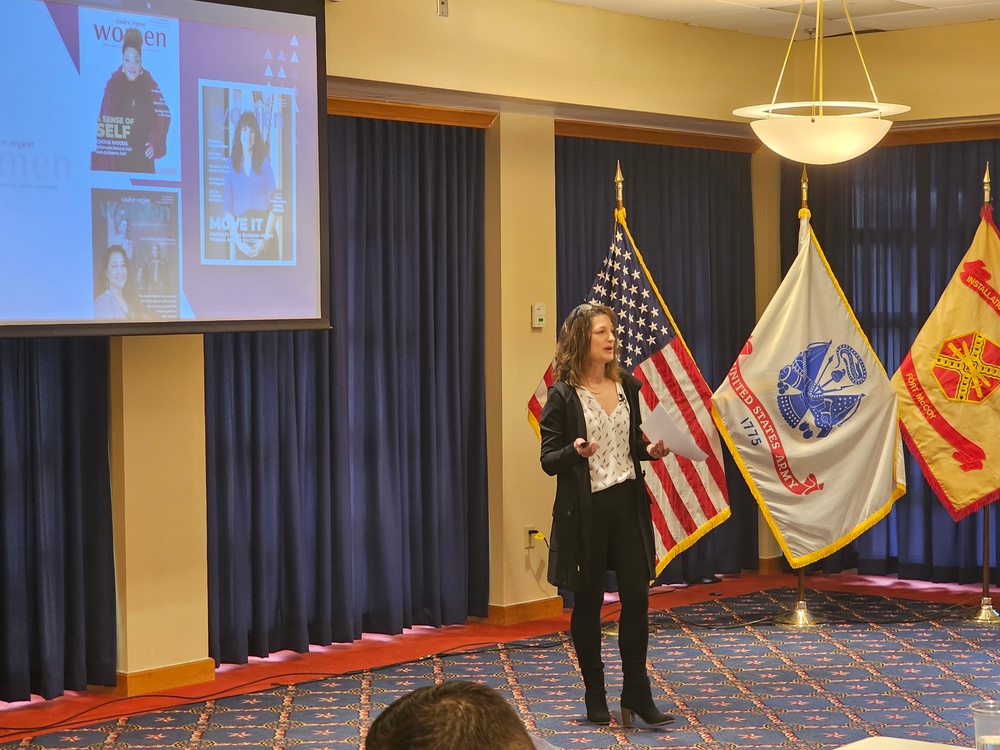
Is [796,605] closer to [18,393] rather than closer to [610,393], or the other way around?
[610,393]

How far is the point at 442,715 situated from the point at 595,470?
11.4ft

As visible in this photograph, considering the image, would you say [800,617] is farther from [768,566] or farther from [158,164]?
[158,164]

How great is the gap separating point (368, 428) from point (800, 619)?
229 cm

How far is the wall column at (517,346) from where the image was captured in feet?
21.8

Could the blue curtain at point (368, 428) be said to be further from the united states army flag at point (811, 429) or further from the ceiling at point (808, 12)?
the united states army flag at point (811, 429)

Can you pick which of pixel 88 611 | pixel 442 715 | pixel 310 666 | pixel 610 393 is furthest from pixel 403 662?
pixel 442 715

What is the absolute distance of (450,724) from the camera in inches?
48.5

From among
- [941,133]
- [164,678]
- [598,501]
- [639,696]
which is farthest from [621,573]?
[941,133]

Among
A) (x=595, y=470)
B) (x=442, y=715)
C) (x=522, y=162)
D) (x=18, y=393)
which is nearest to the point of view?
(x=442, y=715)

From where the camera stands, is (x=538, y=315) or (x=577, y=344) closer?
(x=577, y=344)

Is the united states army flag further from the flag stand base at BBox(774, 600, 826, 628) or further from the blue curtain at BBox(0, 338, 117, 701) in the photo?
the blue curtain at BBox(0, 338, 117, 701)

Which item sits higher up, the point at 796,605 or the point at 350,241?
the point at 350,241

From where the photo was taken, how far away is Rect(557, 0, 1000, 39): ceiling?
21.9 feet

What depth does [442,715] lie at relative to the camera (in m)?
1.24
